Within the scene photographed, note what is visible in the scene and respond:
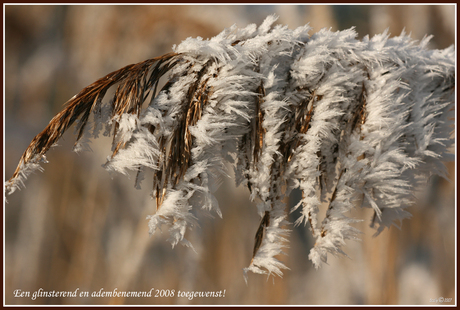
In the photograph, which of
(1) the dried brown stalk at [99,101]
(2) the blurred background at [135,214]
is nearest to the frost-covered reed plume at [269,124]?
(1) the dried brown stalk at [99,101]

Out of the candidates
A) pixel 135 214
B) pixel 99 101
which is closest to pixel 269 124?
pixel 99 101

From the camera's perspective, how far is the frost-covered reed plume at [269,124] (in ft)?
1.36

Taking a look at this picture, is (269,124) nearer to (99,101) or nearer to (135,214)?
(99,101)

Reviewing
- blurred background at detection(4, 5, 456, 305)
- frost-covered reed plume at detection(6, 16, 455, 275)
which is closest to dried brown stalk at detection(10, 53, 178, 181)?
frost-covered reed plume at detection(6, 16, 455, 275)

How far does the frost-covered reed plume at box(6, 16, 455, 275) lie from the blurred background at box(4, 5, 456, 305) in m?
0.85

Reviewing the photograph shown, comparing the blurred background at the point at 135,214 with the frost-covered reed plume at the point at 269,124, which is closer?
the frost-covered reed plume at the point at 269,124

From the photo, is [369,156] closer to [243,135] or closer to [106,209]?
[243,135]

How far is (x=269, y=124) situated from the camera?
17.7 inches

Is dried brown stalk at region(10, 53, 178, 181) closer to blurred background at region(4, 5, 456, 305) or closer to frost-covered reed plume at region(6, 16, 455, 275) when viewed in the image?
frost-covered reed plume at region(6, 16, 455, 275)

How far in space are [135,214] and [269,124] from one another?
3.56ft

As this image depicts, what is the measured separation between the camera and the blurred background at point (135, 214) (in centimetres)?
123

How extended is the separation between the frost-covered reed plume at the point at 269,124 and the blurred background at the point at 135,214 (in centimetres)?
85

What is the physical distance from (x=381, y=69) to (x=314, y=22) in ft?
3.58

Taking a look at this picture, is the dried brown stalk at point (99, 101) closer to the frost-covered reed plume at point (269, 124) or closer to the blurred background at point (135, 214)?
the frost-covered reed plume at point (269, 124)
